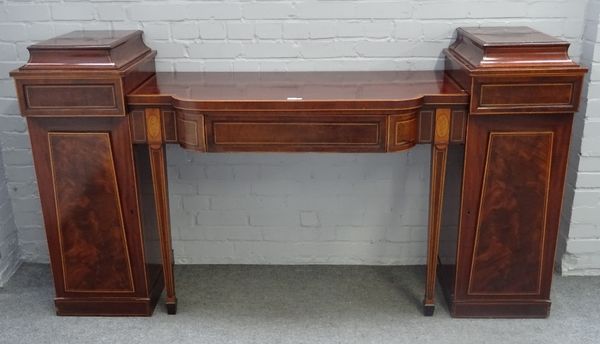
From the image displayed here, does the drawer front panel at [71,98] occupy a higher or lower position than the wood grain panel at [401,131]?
higher

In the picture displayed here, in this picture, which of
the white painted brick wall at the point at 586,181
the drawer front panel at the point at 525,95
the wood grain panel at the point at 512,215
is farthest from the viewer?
the white painted brick wall at the point at 586,181

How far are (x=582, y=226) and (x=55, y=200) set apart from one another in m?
2.33

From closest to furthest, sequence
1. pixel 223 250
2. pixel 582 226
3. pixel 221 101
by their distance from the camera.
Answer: pixel 221 101, pixel 582 226, pixel 223 250

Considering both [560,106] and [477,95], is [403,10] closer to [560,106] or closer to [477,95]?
[477,95]

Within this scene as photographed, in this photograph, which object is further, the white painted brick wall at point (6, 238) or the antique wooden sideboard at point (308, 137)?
the white painted brick wall at point (6, 238)

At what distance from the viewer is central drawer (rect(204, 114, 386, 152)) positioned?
218 centimetres

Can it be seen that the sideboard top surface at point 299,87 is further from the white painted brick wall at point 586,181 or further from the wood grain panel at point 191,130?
the white painted brick wall at point 586,181

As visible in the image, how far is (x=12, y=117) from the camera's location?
279 cm

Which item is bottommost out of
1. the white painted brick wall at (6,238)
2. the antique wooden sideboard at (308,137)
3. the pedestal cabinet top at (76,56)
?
the white painted brick wall at (6,238)

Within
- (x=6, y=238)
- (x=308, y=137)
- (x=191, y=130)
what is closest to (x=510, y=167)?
(x=308, y=137)

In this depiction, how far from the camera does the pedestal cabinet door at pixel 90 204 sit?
2.28m

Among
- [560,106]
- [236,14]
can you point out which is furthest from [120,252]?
[560,106]

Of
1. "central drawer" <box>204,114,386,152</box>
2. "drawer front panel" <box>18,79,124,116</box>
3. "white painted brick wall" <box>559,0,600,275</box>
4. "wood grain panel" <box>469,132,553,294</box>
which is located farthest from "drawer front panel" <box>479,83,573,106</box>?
"drawer front panel" <box>18,79,124,116</box>

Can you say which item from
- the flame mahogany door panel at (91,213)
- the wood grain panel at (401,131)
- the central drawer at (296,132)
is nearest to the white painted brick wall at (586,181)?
the wood grain panel at (401,131)
